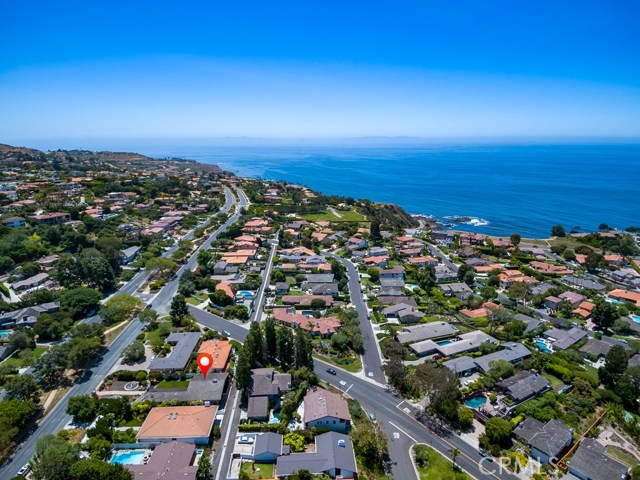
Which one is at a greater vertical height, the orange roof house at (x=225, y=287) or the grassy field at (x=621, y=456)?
the orange roof house at (x=225, y=287)

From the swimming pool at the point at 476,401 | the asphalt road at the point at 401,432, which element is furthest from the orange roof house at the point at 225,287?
the swimming pool at the point at 476,401

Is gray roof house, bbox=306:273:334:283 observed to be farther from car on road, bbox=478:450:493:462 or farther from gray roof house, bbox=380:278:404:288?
car on road, bbox=478:450:493:462

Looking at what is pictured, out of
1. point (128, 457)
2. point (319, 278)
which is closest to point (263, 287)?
point (319, 278)

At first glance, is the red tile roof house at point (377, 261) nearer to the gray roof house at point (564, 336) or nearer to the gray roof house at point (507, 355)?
the gray roof house at point (507, 355)

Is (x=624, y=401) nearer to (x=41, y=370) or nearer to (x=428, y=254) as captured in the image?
(x=428, y=254)

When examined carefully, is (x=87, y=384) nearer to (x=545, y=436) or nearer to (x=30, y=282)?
(x=30, y=282)

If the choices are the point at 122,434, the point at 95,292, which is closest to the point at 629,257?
the point at 122,434
